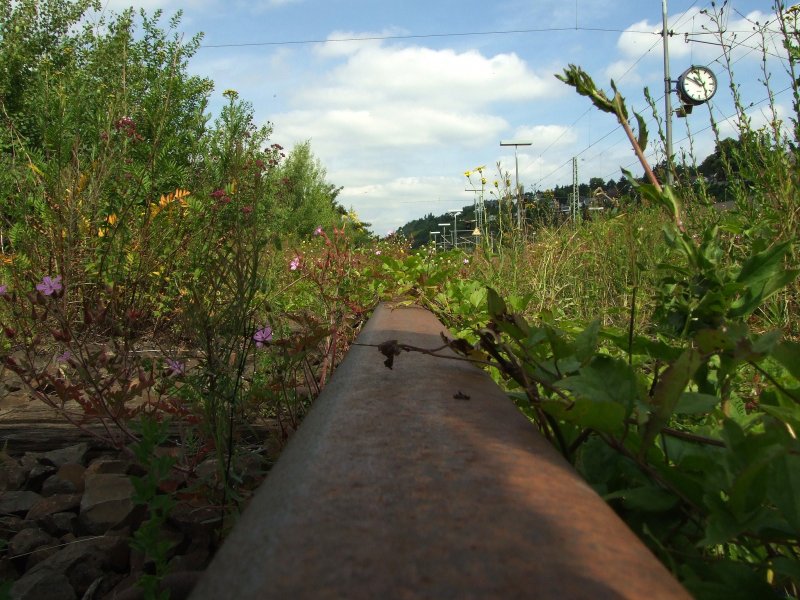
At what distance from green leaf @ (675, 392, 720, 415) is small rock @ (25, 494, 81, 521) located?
1705 millimetres

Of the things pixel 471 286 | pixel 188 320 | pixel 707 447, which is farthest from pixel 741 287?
pixel 471 286

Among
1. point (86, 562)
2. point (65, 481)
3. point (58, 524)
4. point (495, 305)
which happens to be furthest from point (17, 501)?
point (495, 305)

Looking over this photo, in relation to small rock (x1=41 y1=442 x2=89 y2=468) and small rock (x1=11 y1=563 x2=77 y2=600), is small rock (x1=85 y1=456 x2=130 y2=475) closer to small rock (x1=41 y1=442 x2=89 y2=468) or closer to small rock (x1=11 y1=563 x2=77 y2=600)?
small rock (x1=41 y1=442 x2=89 y2=468)

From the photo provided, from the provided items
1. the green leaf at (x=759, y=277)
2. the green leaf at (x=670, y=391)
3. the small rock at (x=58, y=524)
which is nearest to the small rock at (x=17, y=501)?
the small rock at (x=58, y=524)

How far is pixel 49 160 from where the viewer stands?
3.58 metres

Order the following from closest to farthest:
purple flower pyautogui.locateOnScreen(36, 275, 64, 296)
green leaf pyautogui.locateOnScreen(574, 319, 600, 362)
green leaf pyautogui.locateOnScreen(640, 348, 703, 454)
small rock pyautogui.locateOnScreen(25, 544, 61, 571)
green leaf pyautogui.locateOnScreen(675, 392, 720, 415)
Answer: green leaf pyautogui.locateOnScreen(640, 348, 703, 454) → green leaf pyautogui.locateOnScreen(675, 392, 720, 415) → green leaf pyautogui.locateOnScreen(574, 319, 600, 362) → small rock pyautogui.locateOnScreen(25, 544, 61, 571) → purple flower pyautogui.locateOnScreen(36, 275, 64, 296)

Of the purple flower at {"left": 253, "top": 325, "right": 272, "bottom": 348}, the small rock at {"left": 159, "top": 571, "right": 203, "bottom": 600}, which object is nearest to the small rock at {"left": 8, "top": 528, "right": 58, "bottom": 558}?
the small rock at {"left": 159, "top": 571, "right": 203, "bottom": 600}

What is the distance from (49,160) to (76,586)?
9.33 feet

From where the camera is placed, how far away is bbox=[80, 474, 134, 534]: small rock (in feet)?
5.62

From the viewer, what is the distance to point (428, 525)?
54cm

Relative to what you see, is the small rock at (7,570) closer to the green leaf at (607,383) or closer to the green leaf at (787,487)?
the green leaf at (607,383)

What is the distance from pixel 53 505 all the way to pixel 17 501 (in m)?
0.15

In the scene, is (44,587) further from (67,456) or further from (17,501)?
(67,456)

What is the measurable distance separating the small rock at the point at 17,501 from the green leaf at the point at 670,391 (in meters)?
1.84
